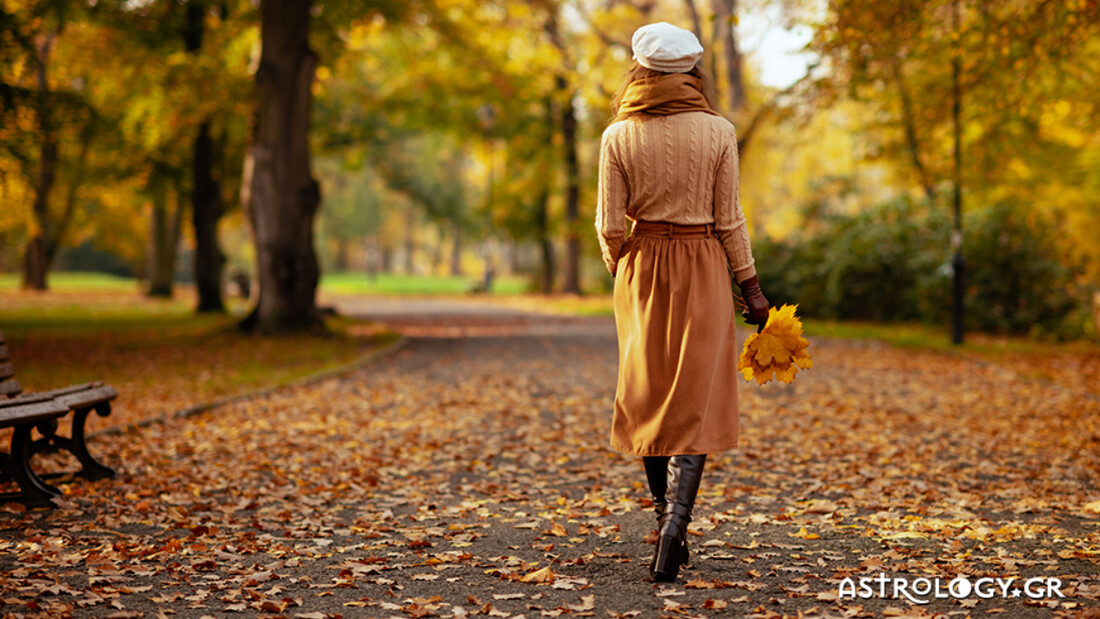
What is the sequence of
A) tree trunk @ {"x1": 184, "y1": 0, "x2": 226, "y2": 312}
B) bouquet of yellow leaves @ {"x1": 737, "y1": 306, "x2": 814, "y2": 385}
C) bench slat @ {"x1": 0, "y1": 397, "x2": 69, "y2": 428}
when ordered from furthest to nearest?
tree trunk @ {"x1": 184, "y1": 0, "x2": 226, "y2": 312}, bench slat @ {"x1": 0, "y1": 397, "x2": 69, "y2": 428}, bouquet of yellow leaves @ {"x1": 737, "y1": 306, "x2": 814, "y2": 385}

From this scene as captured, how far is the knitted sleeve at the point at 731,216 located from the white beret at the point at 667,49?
0.38 m

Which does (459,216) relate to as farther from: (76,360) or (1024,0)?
(1024,0)

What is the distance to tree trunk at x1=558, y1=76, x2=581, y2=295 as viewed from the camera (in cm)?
3159

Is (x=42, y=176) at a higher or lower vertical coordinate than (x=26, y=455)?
higher

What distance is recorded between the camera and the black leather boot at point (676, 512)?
4.10 meters

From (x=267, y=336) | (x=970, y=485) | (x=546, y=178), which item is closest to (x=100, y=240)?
(x=546, y=178)

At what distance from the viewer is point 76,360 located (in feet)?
42.8

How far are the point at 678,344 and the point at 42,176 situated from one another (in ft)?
95.6

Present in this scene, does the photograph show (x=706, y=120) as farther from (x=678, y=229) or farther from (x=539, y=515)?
(x=539, y=515)

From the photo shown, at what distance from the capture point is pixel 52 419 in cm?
559

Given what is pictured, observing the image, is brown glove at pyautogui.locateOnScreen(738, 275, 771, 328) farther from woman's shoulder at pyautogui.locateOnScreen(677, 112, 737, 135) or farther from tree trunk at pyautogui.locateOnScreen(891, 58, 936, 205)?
tree trunk at pyautogui.locateOnScreen(891, 58, 936, 205)

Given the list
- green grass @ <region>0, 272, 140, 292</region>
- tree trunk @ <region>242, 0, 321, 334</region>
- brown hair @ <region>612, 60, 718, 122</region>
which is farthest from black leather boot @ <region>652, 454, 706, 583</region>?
green grass @ <region>0, 272, 140, 292</region>

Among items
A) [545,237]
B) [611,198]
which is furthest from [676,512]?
[545,237]

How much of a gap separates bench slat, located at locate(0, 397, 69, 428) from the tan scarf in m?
3.57
